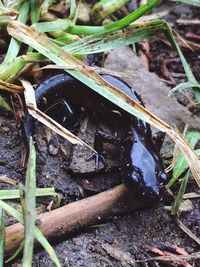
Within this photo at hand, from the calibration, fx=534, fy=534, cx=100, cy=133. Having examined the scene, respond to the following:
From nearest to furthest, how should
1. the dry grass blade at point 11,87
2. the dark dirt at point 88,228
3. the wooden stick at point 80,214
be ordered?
the wooden stick at point 80,214
the dark dirt at point 88,228
the dry grass blade at point 11,87

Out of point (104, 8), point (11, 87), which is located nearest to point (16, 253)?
point (11, 87)

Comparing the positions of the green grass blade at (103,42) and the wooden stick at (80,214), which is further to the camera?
the green grass blade at (103,42)

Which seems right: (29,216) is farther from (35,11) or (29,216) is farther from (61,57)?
(35,11)

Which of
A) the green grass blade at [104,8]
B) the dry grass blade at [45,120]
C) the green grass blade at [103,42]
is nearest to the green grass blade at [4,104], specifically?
the dry grass blade at [45,120]

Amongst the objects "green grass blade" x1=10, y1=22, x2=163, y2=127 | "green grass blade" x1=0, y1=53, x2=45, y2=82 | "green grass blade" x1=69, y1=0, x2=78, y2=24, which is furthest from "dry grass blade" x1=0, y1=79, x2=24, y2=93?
"green grass blade" x1=69, y1=0, x2=78, y2=24

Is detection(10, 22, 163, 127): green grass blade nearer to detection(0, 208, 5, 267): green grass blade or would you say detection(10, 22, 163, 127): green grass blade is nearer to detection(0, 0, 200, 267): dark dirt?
detection(0, 0, 200, 267): dark dirt

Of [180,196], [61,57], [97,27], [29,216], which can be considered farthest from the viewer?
[97,27]

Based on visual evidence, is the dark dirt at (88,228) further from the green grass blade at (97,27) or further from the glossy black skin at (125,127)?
the green grass blade at (97,27)
